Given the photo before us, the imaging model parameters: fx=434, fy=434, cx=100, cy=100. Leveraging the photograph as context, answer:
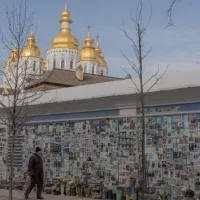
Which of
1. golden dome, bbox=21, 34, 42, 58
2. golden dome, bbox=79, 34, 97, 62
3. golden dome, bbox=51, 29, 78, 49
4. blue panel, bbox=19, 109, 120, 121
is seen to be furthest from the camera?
golden dome, bbox=51, 29, 78, 49

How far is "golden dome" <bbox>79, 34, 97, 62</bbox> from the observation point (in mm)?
54188

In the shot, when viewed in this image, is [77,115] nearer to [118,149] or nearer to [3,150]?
[118,149]

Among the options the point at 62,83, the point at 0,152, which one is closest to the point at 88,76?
the point at 62,83

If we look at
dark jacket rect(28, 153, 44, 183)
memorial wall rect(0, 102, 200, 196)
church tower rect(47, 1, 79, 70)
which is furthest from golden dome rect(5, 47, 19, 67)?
church tower rect(47, 1, 79, 70)

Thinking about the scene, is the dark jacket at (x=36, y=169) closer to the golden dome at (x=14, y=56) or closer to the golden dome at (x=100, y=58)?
the golden dome at (x=14, y=56)

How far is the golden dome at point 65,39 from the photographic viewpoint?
54969mm

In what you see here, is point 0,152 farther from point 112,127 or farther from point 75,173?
point 112,127

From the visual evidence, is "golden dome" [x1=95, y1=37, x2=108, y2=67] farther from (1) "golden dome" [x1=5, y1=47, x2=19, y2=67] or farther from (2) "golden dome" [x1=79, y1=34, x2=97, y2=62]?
(1) "golden dome" [x1=5, y1=47, x2=19, y2=67]

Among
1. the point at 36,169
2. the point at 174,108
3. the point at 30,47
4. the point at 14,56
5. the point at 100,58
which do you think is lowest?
the point at 36,169

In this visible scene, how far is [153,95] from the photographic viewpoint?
37.7ft

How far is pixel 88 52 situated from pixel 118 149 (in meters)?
42.9

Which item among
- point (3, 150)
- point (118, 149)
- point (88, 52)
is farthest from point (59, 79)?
point (88, 52)

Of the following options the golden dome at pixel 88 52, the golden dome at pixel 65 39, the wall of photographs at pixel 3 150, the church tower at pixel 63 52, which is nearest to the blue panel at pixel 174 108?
the wall of photographs at pixel 3 150

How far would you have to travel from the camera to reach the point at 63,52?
54.5 metres
